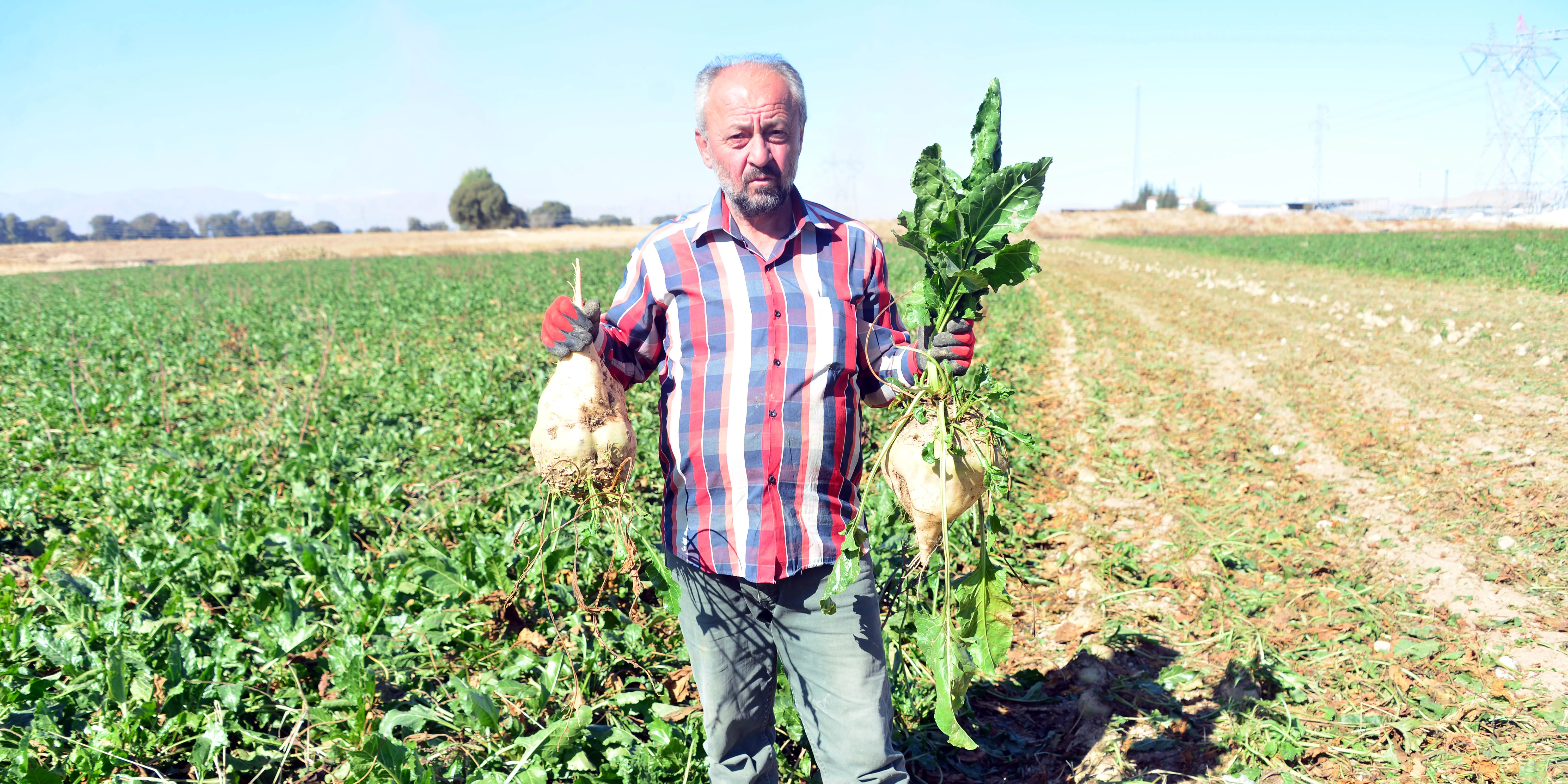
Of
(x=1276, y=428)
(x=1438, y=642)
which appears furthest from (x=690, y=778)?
(x=1276, y=428)

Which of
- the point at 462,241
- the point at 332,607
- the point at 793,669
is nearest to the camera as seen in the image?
the point at 793,669

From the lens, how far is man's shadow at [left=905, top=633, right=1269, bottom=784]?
2889mm

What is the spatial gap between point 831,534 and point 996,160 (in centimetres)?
105

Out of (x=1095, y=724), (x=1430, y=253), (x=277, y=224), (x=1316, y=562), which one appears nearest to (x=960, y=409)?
(x=1095, y=724)

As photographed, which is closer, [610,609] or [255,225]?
[610,609]

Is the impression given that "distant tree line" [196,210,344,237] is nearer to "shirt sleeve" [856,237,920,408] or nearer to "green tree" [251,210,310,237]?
"green tree" [251,210,310,237]

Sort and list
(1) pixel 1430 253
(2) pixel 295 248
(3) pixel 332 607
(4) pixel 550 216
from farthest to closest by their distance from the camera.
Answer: (4) pixel 550 216 → (2) pixel 295 248 → (1) pixel 1430 253 → (3) pixel 332 607

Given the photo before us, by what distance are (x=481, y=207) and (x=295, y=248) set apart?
2642 cm

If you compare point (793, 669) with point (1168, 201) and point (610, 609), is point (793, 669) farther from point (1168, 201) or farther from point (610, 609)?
point (1168, 201)

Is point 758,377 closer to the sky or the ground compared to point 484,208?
closer to the ground

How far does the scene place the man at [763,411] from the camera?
2.02m

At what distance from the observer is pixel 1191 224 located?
65.8 m

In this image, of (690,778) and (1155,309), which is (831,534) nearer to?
(690,778)

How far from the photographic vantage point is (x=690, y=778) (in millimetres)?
2684
